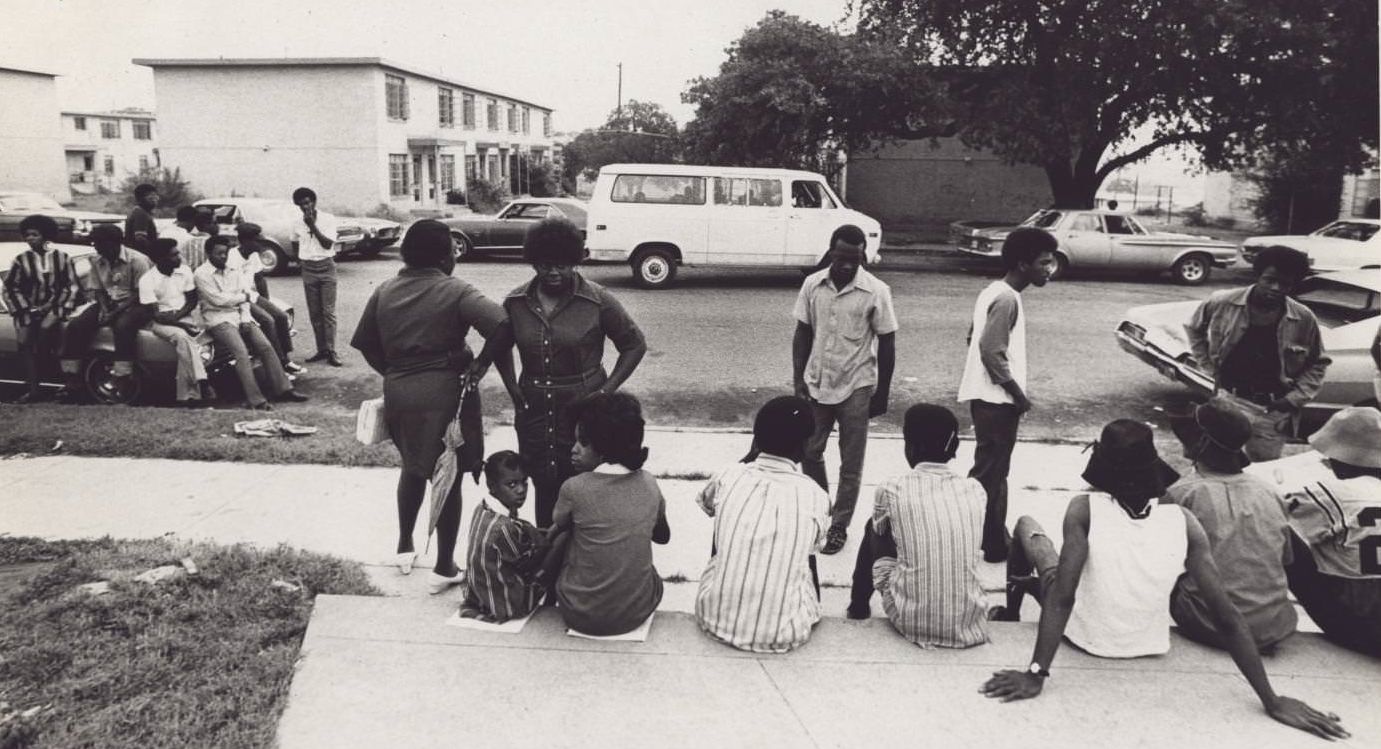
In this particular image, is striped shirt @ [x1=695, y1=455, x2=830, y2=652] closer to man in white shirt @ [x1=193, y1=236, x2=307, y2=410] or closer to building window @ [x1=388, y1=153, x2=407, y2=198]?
man in white shirt @ [x1=193, y1=236, x2=307, y2=410]

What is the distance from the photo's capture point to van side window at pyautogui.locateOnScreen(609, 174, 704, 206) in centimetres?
1587

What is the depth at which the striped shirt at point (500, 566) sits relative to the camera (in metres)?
4.09

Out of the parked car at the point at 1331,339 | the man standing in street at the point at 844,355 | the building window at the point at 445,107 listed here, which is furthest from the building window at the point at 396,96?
the man standing in street at the point at 844,355

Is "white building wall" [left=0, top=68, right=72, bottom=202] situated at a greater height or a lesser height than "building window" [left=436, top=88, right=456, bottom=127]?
lesser

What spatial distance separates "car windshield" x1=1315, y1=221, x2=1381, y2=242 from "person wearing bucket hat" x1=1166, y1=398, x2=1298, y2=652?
1753cm

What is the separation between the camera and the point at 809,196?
16.0 metres

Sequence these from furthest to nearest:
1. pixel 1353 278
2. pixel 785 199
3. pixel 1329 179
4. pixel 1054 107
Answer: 1. pixel 1329 179
2. pixel 1054 107
3. pixel 785 199
4. pixel 1353 278

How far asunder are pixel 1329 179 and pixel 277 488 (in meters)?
28.5

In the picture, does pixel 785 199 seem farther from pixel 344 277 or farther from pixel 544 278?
pixel 544 278

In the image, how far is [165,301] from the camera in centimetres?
832

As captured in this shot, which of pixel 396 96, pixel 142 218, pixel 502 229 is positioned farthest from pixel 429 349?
pixel 396 96

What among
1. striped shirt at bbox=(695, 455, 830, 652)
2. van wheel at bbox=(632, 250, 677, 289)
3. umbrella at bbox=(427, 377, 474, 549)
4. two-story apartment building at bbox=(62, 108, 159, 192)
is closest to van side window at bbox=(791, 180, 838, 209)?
van wheel at bbox=(632, 250, 677, 289)

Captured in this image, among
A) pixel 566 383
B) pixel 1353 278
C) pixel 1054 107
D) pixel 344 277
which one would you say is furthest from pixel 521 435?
pixel 1054 107

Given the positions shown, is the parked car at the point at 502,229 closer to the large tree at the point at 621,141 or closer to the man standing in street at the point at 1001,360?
the man standing in street at the point at 1001,360
